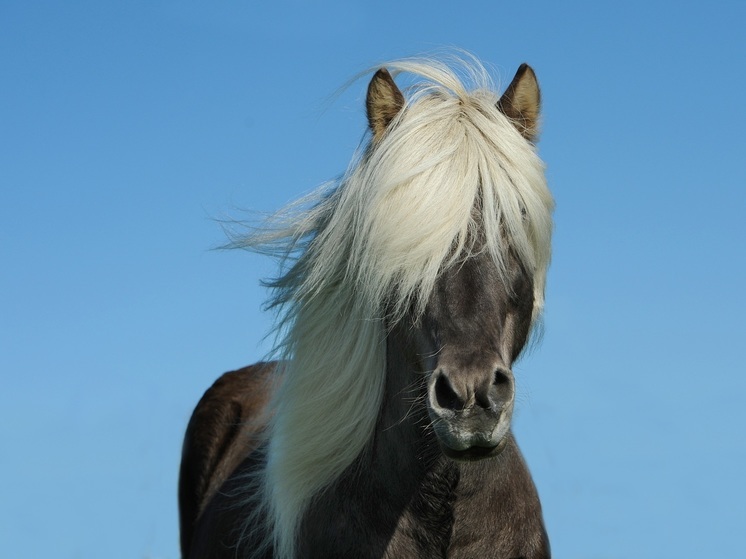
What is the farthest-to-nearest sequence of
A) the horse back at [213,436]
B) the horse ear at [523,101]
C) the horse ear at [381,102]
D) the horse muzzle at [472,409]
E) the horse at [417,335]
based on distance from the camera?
the horse back at [213,436] < the horse ear at [523,101] < the horse ear at [381,102] < the horse at [417,335] < the horse muzzle at [472,409]

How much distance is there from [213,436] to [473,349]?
3720mm

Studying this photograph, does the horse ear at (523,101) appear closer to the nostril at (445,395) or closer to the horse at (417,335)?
the horse at (417,335)

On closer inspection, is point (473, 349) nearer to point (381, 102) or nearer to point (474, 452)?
point (474, 452)

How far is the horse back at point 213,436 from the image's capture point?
6840 millimetres

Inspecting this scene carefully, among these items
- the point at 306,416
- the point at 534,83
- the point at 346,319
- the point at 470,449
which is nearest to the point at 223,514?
the point at 306,416

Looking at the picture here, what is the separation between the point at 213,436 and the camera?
705 cm

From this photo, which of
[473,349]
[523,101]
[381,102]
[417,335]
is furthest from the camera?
[523,101]

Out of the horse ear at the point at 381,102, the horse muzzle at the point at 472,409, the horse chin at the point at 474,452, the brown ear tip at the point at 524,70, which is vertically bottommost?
the horse chin at the point at 474,452

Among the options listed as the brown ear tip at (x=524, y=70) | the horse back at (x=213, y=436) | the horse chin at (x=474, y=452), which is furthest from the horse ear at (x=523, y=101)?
the horse back at (x=213, y=436)

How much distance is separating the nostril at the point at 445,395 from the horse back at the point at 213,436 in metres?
3.16

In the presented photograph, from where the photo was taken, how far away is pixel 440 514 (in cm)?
417

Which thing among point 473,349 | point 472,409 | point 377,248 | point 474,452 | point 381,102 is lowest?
point 474,452

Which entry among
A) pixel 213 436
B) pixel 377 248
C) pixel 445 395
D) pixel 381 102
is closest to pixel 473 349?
pixel 445 395

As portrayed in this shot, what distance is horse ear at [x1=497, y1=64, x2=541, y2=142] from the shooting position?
471 centimetres
